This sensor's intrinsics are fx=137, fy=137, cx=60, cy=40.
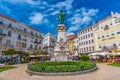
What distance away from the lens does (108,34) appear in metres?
49.7

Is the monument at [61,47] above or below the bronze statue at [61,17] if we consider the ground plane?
below

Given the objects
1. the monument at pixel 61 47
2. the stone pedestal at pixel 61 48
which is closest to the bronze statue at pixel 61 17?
the monument at pixel 61 47

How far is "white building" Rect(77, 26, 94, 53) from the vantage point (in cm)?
5850

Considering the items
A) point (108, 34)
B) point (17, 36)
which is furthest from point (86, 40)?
point (17, 36)

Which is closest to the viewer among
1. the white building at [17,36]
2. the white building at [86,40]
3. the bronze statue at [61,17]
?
the bronze statue at [61,17]

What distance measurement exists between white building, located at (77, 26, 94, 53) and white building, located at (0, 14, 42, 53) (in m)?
19.3

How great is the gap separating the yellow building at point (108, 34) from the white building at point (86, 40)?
284 centimetres

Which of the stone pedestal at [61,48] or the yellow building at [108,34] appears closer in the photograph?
the stone pedestal at [61,48]

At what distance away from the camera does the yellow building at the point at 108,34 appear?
152 ft

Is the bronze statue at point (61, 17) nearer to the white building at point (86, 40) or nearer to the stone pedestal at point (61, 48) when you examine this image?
the stone pedestal at point (61, 48)

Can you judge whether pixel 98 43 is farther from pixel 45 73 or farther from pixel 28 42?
pixel 45 73

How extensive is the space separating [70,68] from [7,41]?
35.3 metres

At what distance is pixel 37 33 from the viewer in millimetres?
63469

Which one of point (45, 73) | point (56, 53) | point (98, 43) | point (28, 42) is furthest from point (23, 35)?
point (45, 73)
